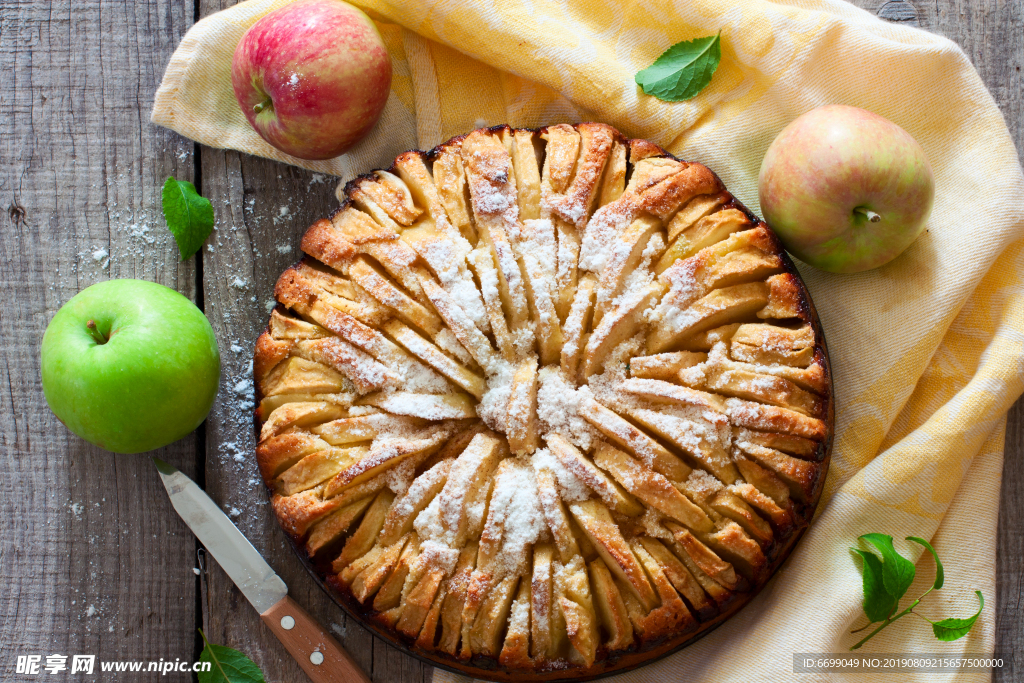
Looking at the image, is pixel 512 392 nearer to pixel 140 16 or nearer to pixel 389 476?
pixel 389 476

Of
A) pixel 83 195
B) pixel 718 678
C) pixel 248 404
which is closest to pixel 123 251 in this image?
pixel 83 195

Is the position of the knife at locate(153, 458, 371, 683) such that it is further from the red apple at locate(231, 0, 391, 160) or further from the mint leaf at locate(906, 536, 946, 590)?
the mint leaf at locate(906, 536, 946, 590)

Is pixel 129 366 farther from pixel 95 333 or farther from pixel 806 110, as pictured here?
pixel 806 110

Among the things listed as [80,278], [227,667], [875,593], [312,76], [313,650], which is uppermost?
[312,76]

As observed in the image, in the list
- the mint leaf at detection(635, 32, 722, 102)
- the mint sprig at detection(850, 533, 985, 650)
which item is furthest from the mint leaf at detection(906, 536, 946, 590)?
the mint leaf at detection(635, 32, 722, 102)

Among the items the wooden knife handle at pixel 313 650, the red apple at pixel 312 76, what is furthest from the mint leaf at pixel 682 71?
the wooden knife handle at pixel 313 650

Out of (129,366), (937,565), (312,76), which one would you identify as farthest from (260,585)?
(937,565)
